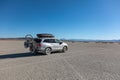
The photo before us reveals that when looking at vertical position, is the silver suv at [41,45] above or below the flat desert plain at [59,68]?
above

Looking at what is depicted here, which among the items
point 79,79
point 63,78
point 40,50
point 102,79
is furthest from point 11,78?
point 40,50

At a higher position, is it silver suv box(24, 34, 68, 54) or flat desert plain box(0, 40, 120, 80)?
silver suv box(24, 34, 68, 54)

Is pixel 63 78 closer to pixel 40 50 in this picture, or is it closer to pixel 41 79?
pixel 41 79

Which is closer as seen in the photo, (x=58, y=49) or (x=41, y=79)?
(x=41, y=79)

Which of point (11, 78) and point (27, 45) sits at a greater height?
point (27, 45)

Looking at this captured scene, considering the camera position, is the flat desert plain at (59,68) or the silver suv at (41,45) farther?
the silver suv at (41,45)

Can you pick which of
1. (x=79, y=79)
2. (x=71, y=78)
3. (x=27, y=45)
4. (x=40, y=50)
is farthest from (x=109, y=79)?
(x=27, y=45)

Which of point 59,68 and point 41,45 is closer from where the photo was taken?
point 59,68

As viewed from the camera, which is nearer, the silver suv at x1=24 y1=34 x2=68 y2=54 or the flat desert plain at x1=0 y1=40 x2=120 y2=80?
the flat desert plain at x1=0 y1=40 x2=120 y2=80

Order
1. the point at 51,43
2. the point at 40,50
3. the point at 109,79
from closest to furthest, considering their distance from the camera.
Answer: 1. the point at 109,79
2. the point at 40,50
3. the point at 51,43

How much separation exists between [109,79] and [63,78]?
2.05 meters

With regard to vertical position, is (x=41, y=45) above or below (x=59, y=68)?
above

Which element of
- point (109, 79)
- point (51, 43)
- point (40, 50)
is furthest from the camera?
point (51, 43)

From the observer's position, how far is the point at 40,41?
520 inches
